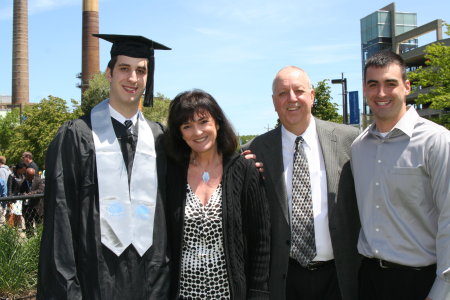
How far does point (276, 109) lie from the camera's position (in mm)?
3467

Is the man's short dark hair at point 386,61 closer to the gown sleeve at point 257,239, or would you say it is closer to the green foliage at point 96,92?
the gown sleeve at point 257,239

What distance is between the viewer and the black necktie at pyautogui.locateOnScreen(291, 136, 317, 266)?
316 centimetres

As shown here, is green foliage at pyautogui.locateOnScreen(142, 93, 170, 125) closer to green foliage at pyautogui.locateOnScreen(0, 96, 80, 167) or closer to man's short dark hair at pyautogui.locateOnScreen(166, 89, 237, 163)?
green foliage at pyautogui.locateOnScreen(0, 96, 80, 167)

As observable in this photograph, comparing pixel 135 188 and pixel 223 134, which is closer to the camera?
pixel 135 188

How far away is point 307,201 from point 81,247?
1.53m

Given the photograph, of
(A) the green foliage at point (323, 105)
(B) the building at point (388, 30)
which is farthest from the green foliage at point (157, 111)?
(B) the building at point (388, 30)

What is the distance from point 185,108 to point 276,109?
77cm

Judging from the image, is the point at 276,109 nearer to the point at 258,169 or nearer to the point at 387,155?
the point at 258,169

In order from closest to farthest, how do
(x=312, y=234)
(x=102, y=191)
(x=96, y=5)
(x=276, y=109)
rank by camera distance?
(x=102, y=191)
(x=312, y=234)
(x=276, y=109)
(x=96, y=5)

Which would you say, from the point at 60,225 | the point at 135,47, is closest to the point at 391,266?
the point at 60,225

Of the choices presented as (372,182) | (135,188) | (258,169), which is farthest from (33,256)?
(372,182)

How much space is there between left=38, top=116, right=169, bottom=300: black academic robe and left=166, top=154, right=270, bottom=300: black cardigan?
134mm

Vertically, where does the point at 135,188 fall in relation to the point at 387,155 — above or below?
below

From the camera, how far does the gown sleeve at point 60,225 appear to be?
2.69 metres
